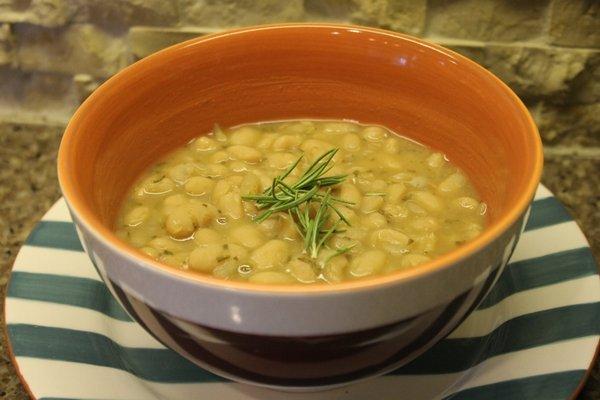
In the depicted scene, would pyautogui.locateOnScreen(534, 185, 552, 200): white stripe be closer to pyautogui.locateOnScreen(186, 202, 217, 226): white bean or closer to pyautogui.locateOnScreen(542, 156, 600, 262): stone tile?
pyautogui.locateOnScreen(542, 156, 600, 262): stone tile

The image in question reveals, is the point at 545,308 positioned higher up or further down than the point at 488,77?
further down

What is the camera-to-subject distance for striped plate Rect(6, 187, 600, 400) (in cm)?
94

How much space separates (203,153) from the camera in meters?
1.26

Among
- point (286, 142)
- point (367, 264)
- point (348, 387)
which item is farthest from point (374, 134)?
point (348, 387)

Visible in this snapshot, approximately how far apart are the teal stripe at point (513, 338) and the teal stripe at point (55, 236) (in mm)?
523

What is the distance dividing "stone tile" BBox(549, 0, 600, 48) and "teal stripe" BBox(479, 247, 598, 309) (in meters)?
0.56

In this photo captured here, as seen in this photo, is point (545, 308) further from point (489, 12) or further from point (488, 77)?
point (489, 12)

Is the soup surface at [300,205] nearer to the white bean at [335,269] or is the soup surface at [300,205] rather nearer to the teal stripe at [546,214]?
the white bean at [335,269]

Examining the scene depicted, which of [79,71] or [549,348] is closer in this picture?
[549,348]

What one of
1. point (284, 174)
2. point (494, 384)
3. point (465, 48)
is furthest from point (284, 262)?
point (465, 48)

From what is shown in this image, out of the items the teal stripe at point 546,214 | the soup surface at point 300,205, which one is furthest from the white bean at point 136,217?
the teal stripe at point 546,214

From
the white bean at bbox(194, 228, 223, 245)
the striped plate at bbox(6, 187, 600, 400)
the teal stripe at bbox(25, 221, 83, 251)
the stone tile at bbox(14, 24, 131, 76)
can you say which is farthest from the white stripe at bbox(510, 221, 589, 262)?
the stone tile at bbox(14, 24, 131, 76)

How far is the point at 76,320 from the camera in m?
1.06

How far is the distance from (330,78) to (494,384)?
0.56 metres
